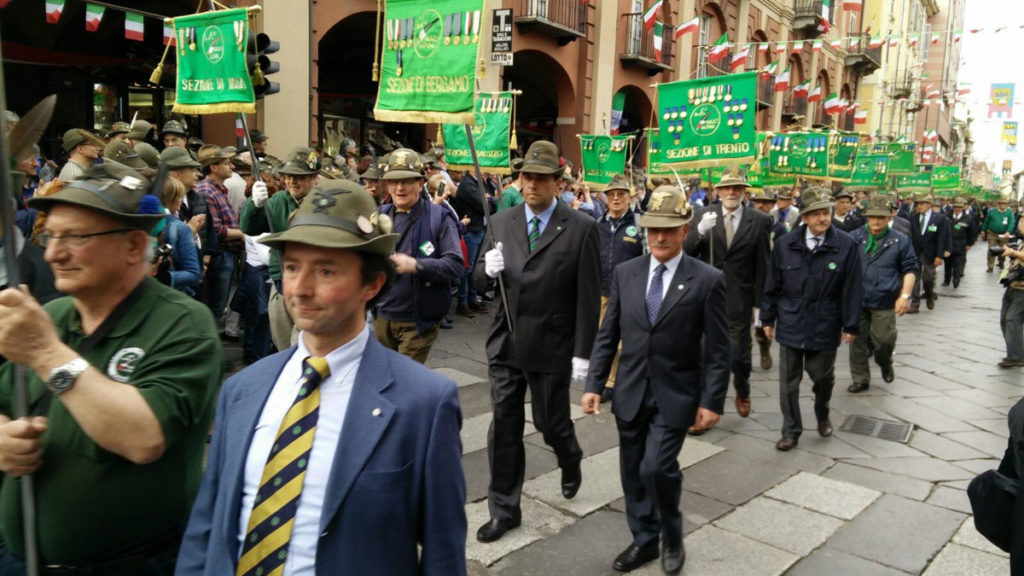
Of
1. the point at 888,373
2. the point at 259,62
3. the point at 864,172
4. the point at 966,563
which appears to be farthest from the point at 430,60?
the point at 864,172

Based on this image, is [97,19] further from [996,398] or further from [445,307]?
[996,398]

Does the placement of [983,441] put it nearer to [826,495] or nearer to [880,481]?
[880,481]

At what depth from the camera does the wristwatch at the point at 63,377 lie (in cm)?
186

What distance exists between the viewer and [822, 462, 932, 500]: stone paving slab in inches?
212

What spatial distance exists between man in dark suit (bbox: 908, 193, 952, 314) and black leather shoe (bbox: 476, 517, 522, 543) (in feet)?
42.1

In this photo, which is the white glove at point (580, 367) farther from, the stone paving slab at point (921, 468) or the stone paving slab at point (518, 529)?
the stone paving slab at point (921, 468)

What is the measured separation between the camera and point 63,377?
1867 mm

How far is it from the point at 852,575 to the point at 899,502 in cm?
135

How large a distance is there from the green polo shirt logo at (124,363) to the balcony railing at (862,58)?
132ft

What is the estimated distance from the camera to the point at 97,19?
33.9 feet

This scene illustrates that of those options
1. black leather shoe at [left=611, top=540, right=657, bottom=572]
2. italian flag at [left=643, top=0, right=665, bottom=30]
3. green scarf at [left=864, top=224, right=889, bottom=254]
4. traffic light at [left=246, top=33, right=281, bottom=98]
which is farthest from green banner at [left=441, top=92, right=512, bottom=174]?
italian flag at [left=643, top=0, right=665, bottom=30]

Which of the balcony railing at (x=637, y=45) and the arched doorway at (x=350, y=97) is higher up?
the balcony railing at (x=637, y=45)

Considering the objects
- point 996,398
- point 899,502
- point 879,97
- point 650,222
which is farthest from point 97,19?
point 879,97

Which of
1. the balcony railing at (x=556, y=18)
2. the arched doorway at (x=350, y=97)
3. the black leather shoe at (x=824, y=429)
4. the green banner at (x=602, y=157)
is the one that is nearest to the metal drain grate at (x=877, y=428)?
the black leather shoe at (x=824, y=429)
